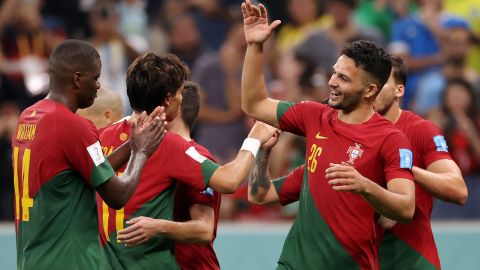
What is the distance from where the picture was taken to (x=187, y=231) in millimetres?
5809

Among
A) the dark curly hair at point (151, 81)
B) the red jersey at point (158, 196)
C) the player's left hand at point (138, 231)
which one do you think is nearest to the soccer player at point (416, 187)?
the red jersey at point (158, 196)

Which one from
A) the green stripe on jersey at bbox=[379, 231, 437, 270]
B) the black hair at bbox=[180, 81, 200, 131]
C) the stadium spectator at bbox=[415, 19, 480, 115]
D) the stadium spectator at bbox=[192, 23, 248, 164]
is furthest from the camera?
the stadium spectator at bbox=[192, 23, 248, 164]

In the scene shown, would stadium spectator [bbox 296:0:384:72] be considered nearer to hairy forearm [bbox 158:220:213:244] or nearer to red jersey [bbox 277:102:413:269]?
red jersey [bbox 277:102:413:269]

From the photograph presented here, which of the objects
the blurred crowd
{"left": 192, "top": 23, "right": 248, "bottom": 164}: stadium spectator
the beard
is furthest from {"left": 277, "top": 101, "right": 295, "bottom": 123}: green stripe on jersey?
{"left": 192, "top": 23, "right": 248, "bottom": 164}: stadium spectator

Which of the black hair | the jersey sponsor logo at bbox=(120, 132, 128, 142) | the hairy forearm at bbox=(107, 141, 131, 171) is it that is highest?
the black hair

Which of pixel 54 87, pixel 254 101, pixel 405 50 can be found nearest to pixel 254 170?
pixel 254 101

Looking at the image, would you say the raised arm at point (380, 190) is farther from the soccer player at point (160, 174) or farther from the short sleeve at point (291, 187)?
the short sleeve at point (291, 187)

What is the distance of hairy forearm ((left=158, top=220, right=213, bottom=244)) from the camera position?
18.8 ft

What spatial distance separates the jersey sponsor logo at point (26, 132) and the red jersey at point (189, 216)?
106cm

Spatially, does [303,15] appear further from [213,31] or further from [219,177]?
[219,177]

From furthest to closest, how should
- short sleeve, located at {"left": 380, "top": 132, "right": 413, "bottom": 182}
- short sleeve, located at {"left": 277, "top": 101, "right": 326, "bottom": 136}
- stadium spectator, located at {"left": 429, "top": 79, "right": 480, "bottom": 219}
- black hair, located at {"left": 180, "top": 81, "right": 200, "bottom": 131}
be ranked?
stadium spectator, located at {"left": 429, "top": 79, "right": 480, "bottom": 219} < black hair, located at {"left": 180, "top": 81, "right": 200, "bottom": 131} < short sleeve, located at {"left": 277, "top": 101, "right": 326, "bottom": 136} < short sleeve, located at {"left": 380, "top": 132, "right": 413, "bottom": 182}

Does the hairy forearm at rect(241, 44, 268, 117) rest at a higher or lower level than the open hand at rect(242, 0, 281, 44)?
lower

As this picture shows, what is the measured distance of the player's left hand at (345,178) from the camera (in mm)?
5293

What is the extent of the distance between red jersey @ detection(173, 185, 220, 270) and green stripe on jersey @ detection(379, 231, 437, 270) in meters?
1.22
